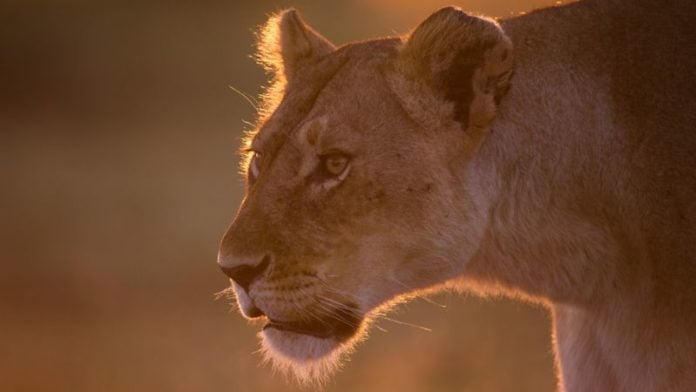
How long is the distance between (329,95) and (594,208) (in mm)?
896

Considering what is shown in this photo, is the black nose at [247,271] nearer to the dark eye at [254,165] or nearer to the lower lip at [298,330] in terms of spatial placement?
the lower lip at [298,330]

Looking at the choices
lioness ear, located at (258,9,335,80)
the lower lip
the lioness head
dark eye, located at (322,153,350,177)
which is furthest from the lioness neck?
lioness ear, located at (258,9,335,80)

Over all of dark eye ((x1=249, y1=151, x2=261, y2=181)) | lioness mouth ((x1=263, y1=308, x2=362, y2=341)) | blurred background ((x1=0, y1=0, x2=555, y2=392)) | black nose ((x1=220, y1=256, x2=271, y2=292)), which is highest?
dark eye ((x1=249, y1=151, x2=261, y2=181))

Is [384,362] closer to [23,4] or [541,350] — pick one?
[541,350]

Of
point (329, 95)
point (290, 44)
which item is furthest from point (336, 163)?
Answer: point (290, 44)

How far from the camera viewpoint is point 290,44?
217 inches

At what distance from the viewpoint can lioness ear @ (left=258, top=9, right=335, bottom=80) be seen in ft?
17.9

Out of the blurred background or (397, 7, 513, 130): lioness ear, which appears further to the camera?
the blurred background

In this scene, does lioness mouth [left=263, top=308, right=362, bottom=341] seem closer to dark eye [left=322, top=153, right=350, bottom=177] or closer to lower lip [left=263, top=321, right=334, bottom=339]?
lower lip [left=263, top=321, right=334, bottom=339]

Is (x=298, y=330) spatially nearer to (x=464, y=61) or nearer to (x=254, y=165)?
(x=254, y=165)

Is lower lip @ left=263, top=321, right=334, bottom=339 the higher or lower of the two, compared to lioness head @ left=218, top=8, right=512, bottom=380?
lower

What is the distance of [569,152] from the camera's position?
15.5 ft

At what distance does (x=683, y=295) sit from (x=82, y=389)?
4205mm

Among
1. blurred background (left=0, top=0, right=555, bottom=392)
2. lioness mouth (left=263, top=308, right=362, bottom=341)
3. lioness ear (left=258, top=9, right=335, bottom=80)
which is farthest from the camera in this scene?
blurred background (left=0, top=0, right=555, bottom=392)
